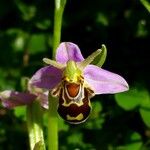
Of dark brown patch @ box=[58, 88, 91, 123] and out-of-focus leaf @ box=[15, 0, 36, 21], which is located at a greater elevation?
out-of-focus leaf @ box=[15, 0, 36, 21]

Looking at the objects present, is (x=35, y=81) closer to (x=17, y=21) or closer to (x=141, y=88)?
(x=141, y=88)

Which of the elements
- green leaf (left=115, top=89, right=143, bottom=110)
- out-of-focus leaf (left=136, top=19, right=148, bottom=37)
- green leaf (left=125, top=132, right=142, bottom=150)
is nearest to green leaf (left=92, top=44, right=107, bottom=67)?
green leaf (left=115, top=89, right=143, bottom=110)

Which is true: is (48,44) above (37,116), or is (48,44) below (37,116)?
above

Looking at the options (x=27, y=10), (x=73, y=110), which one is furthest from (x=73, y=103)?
(x=27, y=10)

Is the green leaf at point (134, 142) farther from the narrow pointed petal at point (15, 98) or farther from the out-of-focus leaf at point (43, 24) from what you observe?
the out-of-focus leaf at point (43, 24)

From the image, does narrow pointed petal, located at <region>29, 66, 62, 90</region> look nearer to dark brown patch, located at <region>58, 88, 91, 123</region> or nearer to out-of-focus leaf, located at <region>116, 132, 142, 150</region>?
dark brown patch, located at <region>58, 88, 91, 123</region>

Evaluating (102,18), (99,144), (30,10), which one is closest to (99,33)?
Answer: (102,18)

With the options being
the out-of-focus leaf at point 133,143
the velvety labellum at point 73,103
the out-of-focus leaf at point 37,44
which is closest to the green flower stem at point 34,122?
the velvety labellum at point 73,103
